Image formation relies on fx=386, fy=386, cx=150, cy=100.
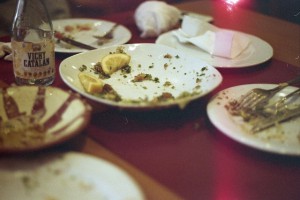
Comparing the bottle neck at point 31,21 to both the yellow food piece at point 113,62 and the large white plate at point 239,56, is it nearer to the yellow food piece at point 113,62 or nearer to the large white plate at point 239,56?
the yellow food piece at point 113,62

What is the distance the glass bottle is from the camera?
2.79ft

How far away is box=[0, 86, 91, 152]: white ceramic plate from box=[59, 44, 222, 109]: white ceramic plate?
0.08 m

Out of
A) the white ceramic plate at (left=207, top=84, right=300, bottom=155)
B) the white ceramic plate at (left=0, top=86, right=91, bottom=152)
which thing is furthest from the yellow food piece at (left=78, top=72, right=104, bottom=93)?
the white ceramic plate at (left=207, top=84, right=300, bottom=155)

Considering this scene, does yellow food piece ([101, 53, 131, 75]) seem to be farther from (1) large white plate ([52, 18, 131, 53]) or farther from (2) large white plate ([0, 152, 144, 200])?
(2) large white plate ([0, 152, 144, 200])

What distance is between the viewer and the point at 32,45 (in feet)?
2.78

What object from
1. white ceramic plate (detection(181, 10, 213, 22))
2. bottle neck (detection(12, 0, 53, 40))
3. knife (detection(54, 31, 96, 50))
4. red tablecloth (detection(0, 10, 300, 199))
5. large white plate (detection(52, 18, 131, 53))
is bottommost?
large white plate (detection(52, 18, 131, 53))

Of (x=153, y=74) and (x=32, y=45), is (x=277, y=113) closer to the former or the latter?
(x=153, y=74)

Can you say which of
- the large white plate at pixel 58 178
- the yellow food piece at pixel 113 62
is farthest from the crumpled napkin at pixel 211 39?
the large white plate at pixel 58 178

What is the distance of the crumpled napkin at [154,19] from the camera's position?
128cm

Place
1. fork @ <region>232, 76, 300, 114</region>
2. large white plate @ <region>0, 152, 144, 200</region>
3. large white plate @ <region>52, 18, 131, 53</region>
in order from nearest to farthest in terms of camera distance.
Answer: large white plate @ <region>0, 152, 144, 200</region> → fork @ <region>232, 76, 300, 114</region> → large white plate @ <region>52, 18, 131, 53</region>

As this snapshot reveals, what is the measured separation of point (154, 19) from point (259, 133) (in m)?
0.69

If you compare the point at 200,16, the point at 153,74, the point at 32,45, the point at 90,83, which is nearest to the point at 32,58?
the point at 32,45

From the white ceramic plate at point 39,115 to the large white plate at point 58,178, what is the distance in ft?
0.14

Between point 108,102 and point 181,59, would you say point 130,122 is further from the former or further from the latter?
point 181,59
